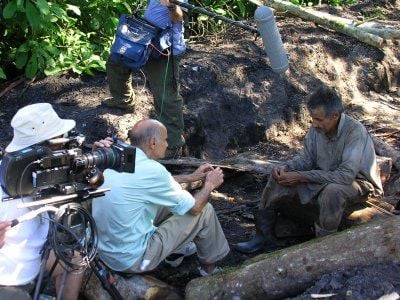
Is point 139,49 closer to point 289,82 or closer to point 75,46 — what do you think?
point 75,46

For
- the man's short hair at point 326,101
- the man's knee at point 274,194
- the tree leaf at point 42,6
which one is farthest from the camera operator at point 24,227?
the tree leaf at point 42,6

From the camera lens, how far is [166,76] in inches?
235

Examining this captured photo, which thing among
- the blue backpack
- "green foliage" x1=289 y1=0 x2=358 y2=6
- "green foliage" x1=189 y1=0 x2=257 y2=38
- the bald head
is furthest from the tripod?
"green foliage" x1=289 y1=0 x2=358 y2=6

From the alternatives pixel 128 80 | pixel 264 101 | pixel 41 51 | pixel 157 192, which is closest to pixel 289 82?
pixel 264 101

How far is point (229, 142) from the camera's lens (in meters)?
7.70

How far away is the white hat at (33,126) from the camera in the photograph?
3.11 m

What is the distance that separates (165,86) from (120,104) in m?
0.92

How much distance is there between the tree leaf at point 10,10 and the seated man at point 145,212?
9.82 ft

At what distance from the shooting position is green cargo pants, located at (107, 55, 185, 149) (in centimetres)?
598

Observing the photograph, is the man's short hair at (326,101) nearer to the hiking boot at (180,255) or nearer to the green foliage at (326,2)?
the hiking boot at (180,255)

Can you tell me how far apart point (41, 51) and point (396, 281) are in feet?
17.7

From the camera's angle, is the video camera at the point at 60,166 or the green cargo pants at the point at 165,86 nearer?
the video camera at the point at 60,166

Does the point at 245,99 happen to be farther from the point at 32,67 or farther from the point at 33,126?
the point at 33,126

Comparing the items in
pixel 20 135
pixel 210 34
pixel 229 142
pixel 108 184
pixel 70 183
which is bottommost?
pixel 229 142
